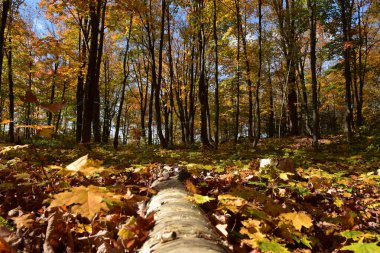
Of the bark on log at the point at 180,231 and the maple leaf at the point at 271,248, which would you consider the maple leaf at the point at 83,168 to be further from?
the maple leaf at the point at 271,248

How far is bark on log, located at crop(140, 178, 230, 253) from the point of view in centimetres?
153

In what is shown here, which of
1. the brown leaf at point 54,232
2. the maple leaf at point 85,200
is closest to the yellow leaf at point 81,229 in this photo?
the brown leaf at point 54,232

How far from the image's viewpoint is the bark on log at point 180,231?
1.53 metres

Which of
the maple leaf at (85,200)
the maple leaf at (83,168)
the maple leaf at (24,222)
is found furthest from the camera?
the maple leaf at (24,222)

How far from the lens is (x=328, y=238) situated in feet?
8.26

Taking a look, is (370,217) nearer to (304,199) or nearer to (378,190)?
(304,199)

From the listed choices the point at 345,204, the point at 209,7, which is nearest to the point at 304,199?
the point at 345,204

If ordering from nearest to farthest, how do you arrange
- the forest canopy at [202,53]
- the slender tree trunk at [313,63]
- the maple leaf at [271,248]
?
the maple leaf at [271,248] → the slender tree trunk at [313,63] → the forest canopy at [202,53]

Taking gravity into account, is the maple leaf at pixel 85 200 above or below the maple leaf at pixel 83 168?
below

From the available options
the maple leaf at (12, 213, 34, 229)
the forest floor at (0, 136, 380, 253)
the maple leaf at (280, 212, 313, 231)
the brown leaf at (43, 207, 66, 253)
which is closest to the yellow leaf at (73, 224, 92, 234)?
the forest floor at (0, 136, 380, 253)

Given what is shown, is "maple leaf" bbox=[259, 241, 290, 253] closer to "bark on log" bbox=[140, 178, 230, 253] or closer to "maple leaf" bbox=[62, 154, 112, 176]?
"bark on log" bbox=[140, 178, 230, 253]

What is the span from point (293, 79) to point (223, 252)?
69.2ft

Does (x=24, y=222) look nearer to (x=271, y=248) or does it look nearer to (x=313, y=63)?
(x=271, y=248)

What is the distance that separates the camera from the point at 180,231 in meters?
1.75
